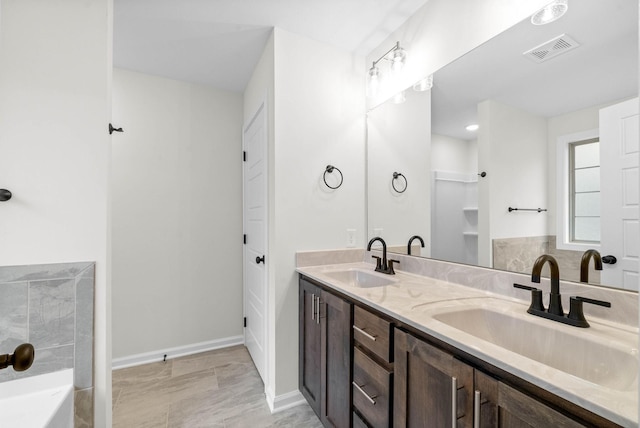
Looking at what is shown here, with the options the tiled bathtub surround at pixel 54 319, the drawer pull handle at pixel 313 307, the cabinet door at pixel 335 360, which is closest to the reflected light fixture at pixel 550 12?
the cabinet door at pixel 335 360

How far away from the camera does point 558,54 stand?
1.12 metres

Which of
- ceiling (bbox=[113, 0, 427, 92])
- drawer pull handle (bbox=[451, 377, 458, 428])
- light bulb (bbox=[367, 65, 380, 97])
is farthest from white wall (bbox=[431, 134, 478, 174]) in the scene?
drawer pull handle (bbox=[451, 377, 458, 428])

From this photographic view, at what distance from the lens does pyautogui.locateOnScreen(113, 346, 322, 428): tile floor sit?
1.73 metres

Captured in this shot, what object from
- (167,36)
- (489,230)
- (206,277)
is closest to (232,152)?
(167,36)

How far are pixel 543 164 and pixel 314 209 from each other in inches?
50.4

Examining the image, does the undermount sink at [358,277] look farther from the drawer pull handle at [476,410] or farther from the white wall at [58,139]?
the white wall at [58,139]

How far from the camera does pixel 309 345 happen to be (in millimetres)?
1746

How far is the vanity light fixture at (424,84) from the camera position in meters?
1.67

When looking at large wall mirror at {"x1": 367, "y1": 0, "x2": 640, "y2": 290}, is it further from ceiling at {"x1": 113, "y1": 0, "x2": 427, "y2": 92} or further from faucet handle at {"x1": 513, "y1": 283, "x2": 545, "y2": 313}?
ceiling at {"x1": 113, "y1": 0, "x2": 427, "y2": 92}

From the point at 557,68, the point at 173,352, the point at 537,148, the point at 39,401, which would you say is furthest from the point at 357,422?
the point at 173,352

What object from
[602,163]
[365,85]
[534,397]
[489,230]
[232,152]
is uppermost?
[365,85]

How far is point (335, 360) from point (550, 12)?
1.82 metres

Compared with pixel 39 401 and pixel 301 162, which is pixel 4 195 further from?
pixel 301 162

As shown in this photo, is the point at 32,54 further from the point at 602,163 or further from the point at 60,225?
the point at 602,163
